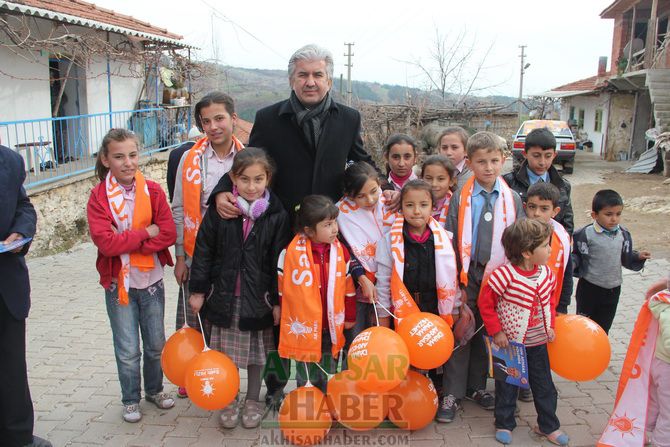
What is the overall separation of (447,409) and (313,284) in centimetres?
119

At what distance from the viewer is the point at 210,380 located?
9.11ft

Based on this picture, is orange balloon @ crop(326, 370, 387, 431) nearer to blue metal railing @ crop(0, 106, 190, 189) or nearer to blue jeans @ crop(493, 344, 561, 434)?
blue jeans @ crop(493, 344, 561, 434)

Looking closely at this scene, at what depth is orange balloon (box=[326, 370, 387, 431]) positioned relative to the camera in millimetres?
2852

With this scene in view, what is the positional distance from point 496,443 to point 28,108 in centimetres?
899

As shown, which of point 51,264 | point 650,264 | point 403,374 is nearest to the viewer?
point 403,374

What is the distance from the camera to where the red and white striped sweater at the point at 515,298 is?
9.20ft

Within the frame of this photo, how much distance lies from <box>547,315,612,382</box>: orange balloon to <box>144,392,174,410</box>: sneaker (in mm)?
2315

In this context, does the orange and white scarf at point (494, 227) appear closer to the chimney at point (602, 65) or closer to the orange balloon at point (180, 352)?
the orange balloon at point (180, 352)

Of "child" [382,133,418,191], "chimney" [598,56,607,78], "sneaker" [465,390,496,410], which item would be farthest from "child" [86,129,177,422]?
"chimney" [598,56,607,78]

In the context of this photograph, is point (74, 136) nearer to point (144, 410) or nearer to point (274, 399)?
point (144, 410)

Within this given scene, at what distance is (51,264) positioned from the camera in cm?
727

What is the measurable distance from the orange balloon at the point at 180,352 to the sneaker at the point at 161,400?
41cm

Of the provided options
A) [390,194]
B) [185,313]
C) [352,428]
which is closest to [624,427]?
[352,428]

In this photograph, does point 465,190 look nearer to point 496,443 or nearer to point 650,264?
point 496,443
